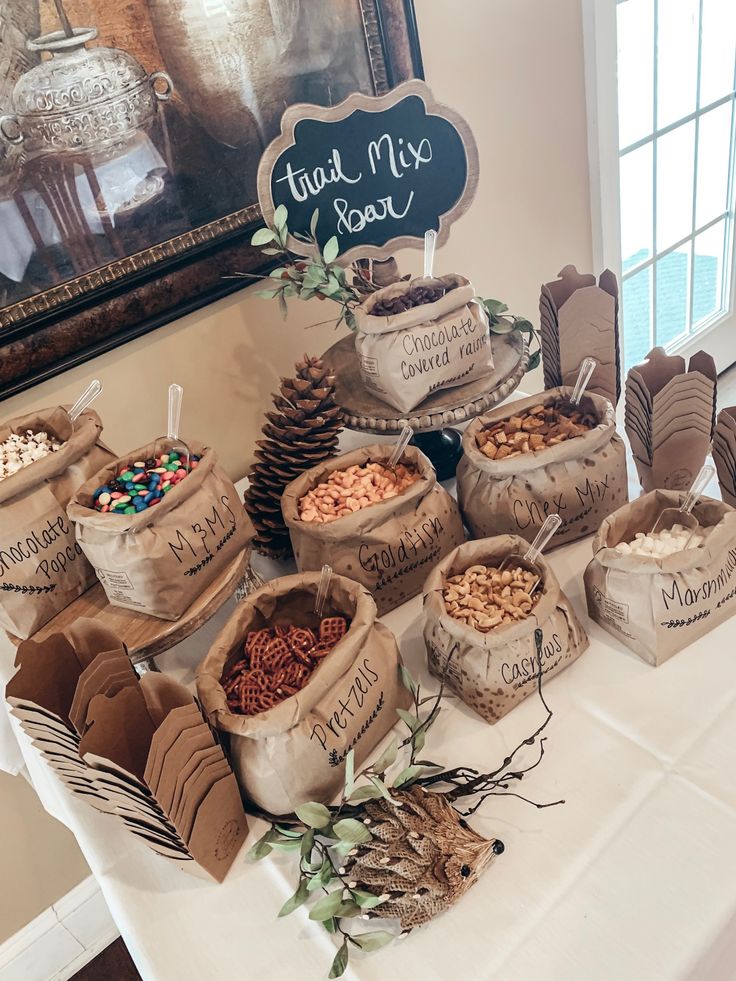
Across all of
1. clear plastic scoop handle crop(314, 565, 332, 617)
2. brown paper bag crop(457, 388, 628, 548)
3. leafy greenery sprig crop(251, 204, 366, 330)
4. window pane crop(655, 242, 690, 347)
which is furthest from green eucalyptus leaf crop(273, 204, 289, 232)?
window pane crop(655, 242, 690, 347)

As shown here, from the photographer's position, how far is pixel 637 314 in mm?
2270

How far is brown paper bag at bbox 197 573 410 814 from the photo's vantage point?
0.66m

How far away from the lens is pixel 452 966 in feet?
1.95

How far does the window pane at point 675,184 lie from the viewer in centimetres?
209

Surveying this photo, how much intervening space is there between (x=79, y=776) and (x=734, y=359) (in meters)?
2.63

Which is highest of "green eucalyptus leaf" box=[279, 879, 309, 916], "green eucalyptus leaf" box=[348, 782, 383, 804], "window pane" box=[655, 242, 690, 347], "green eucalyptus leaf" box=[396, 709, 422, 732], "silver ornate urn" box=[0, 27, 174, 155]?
"silver ornate urn" box=[0, 27, 174, 155]

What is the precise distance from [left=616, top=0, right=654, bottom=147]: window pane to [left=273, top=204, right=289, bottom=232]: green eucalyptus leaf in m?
1.30

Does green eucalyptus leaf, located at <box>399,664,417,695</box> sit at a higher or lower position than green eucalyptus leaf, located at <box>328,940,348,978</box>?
higher

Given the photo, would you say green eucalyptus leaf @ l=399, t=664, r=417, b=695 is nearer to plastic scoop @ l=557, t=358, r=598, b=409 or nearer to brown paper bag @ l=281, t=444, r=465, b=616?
brown paper bag @ l=281, t=444, r=465, b=616

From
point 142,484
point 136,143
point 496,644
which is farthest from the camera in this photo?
point 136,143

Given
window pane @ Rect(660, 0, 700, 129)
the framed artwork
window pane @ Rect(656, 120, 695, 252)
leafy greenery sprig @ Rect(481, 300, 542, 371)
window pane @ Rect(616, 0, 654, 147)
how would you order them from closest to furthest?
the framed artwork < leafy greenery sprig @ Rect(481, 300, 542, 371) < window pane @ Rect(616, 0, 654, 147) < window pane @ Rect(660, 0, 700, 129) < window pane @ Rect(656, 120, 695, 252)

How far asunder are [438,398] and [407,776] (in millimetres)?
Answer: 483

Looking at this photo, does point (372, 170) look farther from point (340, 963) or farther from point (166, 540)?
point (340, 963)

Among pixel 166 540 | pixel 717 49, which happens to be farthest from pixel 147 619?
pixel 717 49
